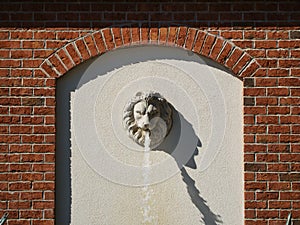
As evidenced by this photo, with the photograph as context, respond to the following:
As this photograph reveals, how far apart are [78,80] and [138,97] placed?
59 cm

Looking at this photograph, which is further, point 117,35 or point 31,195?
point 117,35

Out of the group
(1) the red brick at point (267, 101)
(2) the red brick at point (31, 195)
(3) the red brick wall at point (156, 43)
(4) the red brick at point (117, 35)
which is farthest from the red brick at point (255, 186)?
(2) the red brick at point (31, 195)

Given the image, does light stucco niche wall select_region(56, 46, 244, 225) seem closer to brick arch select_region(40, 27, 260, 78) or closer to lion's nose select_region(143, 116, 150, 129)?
brick arch select_region(40, 27, 260, 78)

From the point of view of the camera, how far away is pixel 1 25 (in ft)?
21.2

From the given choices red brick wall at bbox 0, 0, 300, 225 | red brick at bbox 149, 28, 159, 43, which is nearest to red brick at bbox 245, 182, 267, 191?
red brick wall at bbox 0, 0, 300, 225

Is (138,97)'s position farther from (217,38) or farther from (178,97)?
(217,38)

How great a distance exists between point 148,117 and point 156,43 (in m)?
0.72

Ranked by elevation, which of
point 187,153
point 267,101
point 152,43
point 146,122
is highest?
point 152,43

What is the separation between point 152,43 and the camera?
21.0ft

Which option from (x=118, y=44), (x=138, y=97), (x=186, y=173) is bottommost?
(x=186, y=173)

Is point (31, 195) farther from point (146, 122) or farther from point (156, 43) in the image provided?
point (156, 43)

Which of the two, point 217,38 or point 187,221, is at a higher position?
point 217,38

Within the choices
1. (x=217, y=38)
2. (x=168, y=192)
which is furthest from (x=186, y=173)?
(x=217, y=38)

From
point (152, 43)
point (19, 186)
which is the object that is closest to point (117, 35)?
point (152, 43)
